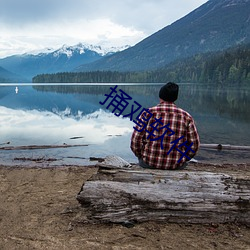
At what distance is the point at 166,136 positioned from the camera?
18.9ft

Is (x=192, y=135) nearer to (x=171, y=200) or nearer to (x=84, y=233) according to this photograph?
(x=171, y=200)

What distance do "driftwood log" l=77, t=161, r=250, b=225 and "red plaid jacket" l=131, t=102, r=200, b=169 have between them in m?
0.50

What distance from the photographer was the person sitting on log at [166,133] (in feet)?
18.7

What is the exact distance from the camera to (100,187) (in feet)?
18.2

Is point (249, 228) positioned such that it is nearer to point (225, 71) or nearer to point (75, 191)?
point (75, 191)

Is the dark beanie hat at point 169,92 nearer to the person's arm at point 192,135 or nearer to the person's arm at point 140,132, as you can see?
the person's arm at point 140,132

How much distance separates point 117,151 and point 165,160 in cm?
1135

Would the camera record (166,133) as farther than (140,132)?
No

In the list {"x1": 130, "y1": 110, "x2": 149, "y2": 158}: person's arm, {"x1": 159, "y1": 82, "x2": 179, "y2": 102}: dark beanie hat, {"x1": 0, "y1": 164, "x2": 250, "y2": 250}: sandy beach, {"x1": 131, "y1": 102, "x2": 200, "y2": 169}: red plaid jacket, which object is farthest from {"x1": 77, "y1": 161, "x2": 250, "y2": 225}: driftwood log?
{"x1": 159, "y1": 82, "x2": 179, "y2": 102}: dark beanie hat

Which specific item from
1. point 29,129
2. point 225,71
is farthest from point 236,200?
point 225,71

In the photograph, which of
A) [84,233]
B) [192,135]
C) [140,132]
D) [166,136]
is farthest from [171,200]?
[84,233]

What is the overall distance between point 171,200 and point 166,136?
3.77ft

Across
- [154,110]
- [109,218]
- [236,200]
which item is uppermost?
[154,110]

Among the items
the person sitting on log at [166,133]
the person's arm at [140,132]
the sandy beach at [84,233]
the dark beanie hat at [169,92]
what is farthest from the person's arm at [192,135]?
the sandy beach at [84,233]
